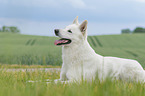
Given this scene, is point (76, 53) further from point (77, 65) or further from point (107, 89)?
point (107, 89)

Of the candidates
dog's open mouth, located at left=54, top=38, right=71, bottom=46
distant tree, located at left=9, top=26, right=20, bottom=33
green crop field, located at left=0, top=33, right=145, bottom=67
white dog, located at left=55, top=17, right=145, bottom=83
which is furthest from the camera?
distant tree, located at left=9, top=26, right=20, bottom=33

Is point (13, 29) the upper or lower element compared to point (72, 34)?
upper

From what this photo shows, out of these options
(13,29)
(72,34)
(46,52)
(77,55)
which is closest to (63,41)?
(72,34)

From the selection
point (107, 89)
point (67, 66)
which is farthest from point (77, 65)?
point (107, 89)

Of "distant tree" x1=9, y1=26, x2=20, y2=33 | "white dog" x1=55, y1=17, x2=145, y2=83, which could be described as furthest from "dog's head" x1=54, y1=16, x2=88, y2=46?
"distant tree" x1=9, y1=26, x2=20, y2=33

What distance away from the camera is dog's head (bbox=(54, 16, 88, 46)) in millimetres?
5711

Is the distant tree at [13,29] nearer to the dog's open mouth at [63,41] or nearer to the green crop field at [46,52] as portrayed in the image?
the green crop field at [46,52]

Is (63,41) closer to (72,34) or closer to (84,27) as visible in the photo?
(72,34)

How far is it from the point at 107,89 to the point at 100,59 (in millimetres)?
3239

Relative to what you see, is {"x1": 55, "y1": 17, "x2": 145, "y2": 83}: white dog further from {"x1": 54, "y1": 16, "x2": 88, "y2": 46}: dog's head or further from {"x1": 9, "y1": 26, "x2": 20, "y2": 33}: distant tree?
{"x1": 9, "y1": 26, "x2": 20, "y2": 33}: distant tree

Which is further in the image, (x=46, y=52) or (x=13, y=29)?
(x=13, y=29)

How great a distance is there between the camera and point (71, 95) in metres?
3.03

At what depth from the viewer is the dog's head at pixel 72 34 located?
571 cm

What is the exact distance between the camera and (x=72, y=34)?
582 centimetres
